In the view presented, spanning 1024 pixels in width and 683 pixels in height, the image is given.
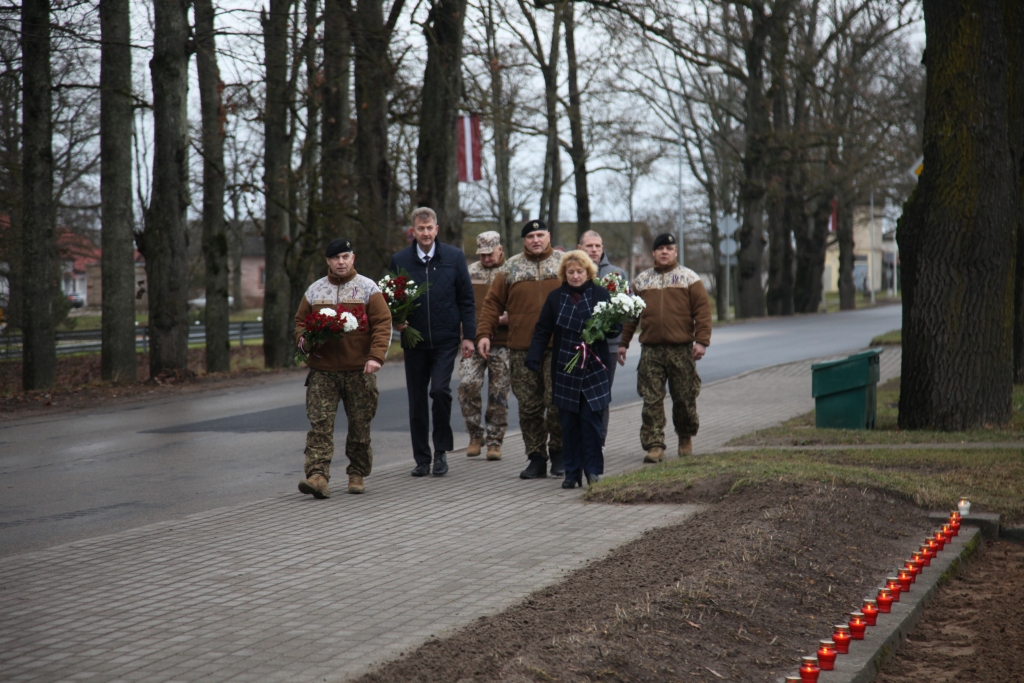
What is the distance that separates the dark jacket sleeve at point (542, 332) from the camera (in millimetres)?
8727

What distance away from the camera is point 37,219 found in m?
19.4

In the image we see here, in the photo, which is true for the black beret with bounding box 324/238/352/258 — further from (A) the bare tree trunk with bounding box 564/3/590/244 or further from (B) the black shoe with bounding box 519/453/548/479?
(A) the bare tree trunk with bounding box 564/3/590/244

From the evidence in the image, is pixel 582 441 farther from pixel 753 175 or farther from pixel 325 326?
pixel 753 175

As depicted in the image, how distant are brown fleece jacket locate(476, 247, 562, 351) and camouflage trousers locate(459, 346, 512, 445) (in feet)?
1.55

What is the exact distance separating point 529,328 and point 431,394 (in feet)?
3.24

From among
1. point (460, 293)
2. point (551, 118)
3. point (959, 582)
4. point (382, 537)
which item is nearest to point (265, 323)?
point (551, 118)

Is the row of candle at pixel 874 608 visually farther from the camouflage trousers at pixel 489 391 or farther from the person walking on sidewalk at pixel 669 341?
the camouflage trousers at pixel 489 391

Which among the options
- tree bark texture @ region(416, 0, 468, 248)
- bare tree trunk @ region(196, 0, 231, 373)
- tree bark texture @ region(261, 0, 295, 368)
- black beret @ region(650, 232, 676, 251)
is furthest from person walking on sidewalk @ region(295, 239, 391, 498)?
tree bark texture @ region(261, 0, 295, 368)

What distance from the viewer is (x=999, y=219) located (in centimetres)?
1115

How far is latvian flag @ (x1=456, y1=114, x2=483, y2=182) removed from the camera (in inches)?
1006

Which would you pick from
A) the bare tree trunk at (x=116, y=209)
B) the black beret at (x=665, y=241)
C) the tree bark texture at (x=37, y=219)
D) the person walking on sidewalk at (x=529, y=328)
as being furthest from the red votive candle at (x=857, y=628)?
the tree bark texture at (x=37, y=219)

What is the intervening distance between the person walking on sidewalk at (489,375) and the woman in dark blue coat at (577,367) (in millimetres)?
1168

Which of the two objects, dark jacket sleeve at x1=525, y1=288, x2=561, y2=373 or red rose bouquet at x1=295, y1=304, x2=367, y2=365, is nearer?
red rose bouquet at x1=295, y1=304, x2=367, y2=365

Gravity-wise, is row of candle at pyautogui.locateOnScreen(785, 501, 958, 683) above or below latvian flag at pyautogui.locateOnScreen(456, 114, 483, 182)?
below
